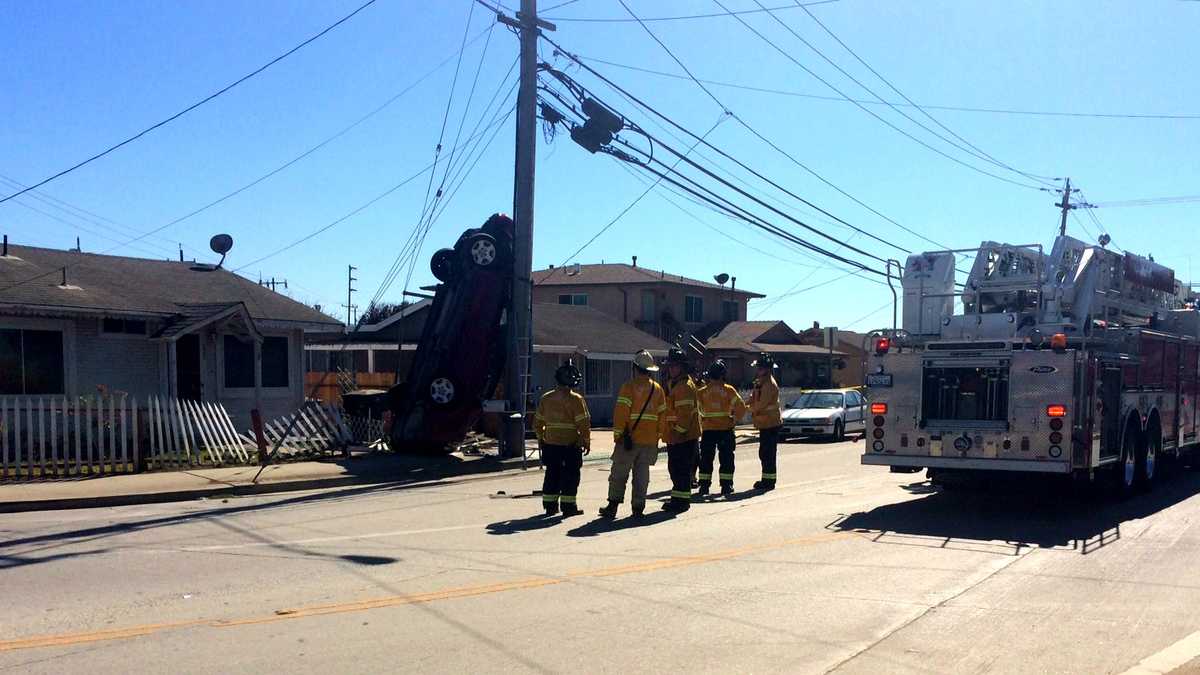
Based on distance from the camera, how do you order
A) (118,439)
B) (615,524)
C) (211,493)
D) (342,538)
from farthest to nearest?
(118,439) < (211,493) < (615,524) < (342,538)

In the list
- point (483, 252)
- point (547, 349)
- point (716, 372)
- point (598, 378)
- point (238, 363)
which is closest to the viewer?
point (716, 372)

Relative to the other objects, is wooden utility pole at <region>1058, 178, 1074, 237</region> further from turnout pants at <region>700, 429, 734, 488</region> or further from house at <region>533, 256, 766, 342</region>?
turnout pants at <region>700, 429, 734, 488</region>

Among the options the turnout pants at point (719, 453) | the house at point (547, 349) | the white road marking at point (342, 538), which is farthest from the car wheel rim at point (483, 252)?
the white road marking at point (342, 538)

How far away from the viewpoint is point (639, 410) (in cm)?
1114

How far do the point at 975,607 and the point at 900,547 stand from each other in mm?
2354

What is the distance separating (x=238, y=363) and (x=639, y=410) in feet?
42.0

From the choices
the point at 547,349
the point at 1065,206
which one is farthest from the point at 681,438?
the point at 1065,206

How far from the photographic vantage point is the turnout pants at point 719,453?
528 inches

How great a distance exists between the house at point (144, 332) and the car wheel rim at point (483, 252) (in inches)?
179

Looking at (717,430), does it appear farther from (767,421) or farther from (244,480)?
(244,480)

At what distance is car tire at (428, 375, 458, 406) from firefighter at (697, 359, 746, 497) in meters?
5.88

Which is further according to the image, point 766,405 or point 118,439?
point 118,439

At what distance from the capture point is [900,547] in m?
9.48

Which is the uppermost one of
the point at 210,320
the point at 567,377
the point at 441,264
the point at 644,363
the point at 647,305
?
the point at 441,264
